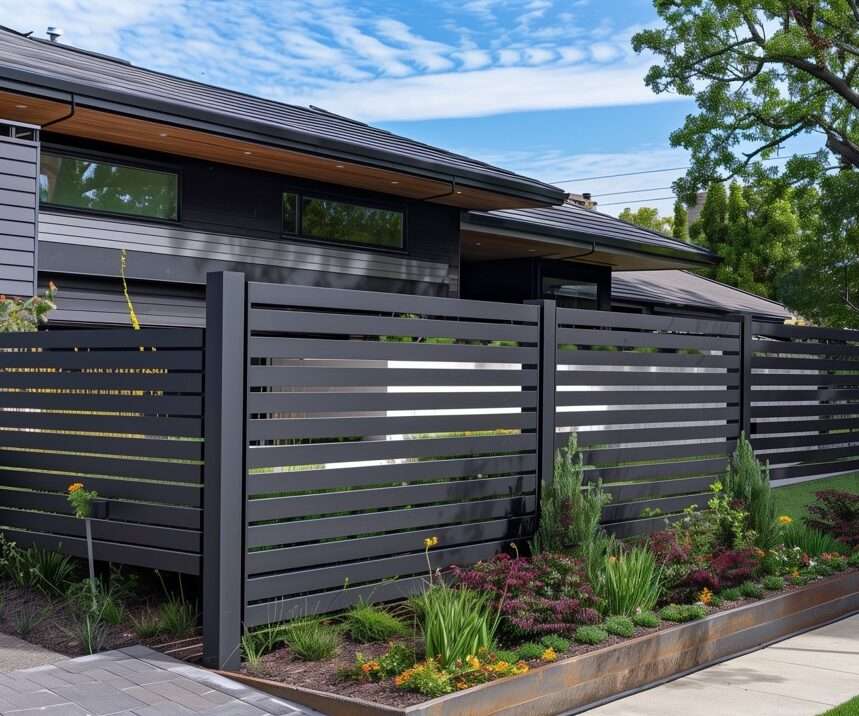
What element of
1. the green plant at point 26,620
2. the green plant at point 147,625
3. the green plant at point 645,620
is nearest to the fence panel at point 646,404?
the green plant at point 645,620

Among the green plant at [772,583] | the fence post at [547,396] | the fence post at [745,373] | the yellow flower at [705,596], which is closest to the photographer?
the yellow flower at [705,596]

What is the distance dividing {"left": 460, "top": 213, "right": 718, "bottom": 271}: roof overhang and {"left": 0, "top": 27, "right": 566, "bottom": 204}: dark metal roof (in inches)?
41.1

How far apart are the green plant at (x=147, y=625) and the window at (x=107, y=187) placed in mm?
6314

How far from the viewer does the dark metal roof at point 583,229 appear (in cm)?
1507

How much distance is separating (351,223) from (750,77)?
8.58m

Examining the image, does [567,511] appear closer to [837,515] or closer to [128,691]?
[128,691]

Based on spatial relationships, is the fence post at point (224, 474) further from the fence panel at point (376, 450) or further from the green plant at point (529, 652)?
the green plant at point (529, 652)

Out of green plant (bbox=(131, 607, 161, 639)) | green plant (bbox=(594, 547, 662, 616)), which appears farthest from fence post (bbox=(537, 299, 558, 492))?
green plant (bbox=(131, 607, 161, 639))

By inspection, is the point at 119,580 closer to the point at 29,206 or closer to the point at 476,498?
the point at 476,498

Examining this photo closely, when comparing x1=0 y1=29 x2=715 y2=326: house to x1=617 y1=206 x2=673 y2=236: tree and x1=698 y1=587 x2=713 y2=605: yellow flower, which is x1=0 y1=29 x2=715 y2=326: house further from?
x1=617 y1=206 x2=673 y2=236: tree

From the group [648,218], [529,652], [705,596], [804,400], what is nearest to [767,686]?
[705,596]

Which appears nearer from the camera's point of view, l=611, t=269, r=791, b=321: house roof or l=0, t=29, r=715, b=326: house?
l=0, t=29, r=715, b=326: house

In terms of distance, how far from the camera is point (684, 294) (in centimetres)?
2130

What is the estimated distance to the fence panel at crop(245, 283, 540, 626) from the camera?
15.7ft
